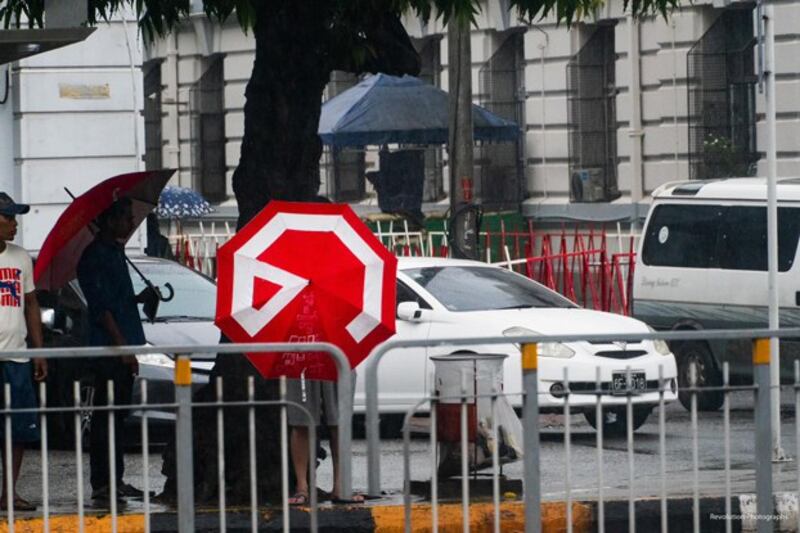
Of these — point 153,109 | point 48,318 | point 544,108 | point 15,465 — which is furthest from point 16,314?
point 153,109

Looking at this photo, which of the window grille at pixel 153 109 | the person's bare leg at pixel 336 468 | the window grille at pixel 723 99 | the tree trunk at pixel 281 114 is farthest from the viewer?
the window grille at pixel 153 109

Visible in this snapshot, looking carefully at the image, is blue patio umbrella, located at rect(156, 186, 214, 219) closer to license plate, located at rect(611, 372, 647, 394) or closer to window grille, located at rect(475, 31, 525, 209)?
window grille, located at rect(475, 31, 525, 209)

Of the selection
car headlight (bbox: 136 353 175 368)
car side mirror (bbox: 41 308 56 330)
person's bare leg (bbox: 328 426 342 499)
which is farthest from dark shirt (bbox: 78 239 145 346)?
car side mirror (bbox: 41 308 56 330)

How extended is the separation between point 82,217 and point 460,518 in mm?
3366

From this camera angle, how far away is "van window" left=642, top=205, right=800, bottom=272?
17469 mm

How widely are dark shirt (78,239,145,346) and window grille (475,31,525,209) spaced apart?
76.3 ft

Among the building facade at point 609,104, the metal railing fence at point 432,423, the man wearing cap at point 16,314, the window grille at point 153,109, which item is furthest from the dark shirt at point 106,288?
the window grille at point 153,109

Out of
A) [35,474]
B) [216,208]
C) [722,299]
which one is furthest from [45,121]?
[216,208]

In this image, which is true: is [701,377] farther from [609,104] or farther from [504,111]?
[504,111]

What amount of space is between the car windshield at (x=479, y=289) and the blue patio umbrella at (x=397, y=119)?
45.1 feet

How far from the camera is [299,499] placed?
30.4ft

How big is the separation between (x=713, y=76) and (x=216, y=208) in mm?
13554

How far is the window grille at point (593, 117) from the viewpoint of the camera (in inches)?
1288

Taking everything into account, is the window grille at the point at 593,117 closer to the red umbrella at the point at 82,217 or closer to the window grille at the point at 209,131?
the window grille at the point at 209,131
